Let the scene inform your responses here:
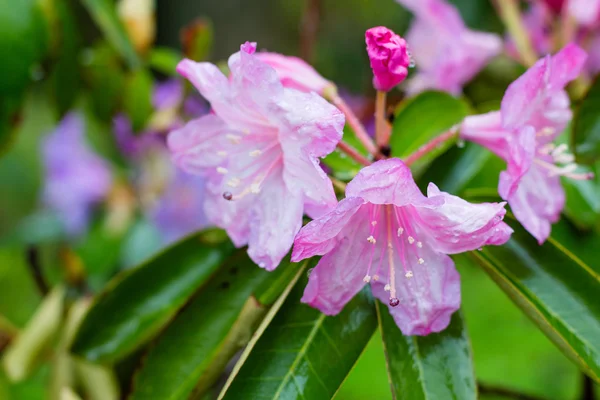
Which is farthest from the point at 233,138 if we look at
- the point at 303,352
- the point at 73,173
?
the point at 73,173

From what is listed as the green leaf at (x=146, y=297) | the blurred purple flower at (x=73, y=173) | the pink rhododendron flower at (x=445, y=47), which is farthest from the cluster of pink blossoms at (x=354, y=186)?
the blurred purple flower at (x=73, y=173)

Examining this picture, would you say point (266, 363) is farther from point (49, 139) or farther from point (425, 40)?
point (49, 139)

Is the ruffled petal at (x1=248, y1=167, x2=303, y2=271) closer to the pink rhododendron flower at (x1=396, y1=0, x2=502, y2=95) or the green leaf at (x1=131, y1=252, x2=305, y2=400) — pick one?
the green leaf at (x1=131, y1=252, x2=305, y2=400)

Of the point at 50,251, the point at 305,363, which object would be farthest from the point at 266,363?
the point at 50,251

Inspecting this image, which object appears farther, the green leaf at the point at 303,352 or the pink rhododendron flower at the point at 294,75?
the pink rhododendron flower at the point at 294,75

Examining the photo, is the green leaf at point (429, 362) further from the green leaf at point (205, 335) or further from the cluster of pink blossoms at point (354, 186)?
the green leaf at point (205, 335)

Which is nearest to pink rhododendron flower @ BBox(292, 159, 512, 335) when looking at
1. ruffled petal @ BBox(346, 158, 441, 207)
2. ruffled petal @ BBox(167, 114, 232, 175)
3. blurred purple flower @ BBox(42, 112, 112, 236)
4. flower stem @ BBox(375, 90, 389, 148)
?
ruffled petal @ BBox(346, 158, 441, 207)
